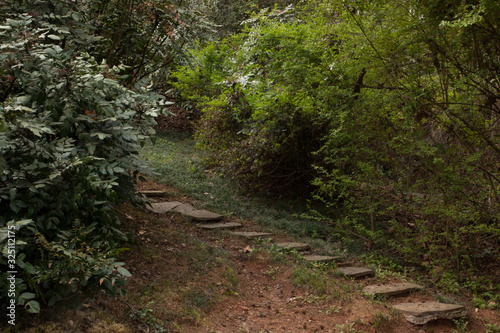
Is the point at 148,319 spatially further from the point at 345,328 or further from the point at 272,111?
the point at 272,111

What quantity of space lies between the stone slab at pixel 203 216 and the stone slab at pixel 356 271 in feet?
7.55

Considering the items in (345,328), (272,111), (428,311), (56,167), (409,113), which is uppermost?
(409,113)

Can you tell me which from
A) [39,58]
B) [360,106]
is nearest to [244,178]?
[360,106]

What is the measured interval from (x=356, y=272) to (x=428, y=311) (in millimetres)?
1233

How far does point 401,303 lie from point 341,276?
0.86 meters

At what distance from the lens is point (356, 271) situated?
5566 mm

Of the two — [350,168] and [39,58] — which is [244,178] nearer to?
[350,168]

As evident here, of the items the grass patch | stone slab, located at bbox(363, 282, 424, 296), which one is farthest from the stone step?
stone slab, located at bbox(363, 282, 424, 296)

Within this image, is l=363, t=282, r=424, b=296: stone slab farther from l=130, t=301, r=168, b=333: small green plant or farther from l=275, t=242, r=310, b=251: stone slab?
l=130, t=301, r=168, b=333: small green plant

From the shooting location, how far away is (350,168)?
7.55 m

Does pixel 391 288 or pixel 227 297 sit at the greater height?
pixel 391 288

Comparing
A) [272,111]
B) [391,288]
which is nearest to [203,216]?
[272,111]

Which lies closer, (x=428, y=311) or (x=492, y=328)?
(x=428, y=311)

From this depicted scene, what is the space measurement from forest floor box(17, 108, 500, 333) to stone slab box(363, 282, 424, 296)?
0.27 ft
